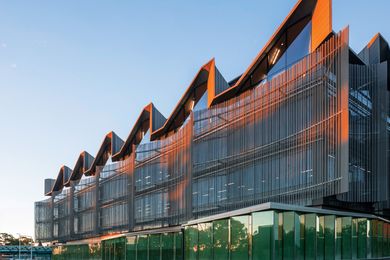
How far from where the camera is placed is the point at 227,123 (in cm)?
4078

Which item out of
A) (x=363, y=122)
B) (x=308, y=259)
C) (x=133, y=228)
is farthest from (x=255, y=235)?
(x=133, y=228)

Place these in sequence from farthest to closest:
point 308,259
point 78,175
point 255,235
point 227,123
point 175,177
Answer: point 78,175, point 175,177, point 227,123, point 308,259, point 255,235

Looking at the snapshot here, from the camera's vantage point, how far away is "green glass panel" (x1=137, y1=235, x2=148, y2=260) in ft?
101

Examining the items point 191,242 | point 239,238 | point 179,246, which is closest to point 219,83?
point 179,246

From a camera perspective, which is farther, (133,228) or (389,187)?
(133,228)

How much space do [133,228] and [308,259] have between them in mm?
45588

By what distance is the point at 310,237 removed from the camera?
18844 millimetres

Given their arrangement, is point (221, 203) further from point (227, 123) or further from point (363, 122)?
point (363, 122)

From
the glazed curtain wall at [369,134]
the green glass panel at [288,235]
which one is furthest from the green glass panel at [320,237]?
the glazed curtain wall at [369,134]

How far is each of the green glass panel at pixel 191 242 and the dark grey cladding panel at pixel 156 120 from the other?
3996 cm

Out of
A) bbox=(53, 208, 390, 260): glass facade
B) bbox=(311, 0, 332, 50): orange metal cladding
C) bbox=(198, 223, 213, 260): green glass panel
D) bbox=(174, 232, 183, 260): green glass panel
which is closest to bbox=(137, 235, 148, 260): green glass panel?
bbox=(53, 208, 390, 260): glass facade

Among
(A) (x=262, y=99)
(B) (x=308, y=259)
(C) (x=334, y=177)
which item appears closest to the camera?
(B) (x=308, y=259)

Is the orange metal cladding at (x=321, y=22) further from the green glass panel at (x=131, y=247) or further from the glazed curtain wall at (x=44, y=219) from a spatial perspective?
the glazed curtain wall at (x=44, y=219)

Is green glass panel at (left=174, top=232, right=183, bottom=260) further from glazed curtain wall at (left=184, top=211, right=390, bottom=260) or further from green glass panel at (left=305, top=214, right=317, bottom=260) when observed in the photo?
green glass panel at (left=305, top=214, right=317, bottom=260)
